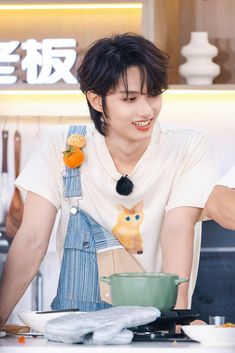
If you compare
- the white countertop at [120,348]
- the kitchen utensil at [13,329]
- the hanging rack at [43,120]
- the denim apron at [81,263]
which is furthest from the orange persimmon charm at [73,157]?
the hanging rack at [43,120]

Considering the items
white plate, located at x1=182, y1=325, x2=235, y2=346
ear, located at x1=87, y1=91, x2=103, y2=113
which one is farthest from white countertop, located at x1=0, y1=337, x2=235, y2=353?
ear, located at x1=87, y1=91, x2=103, y2=113

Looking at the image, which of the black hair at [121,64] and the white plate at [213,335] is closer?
the white plate at [213,335]

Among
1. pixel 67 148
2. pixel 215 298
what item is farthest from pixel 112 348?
pixel 215 298

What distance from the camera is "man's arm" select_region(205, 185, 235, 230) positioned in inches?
114

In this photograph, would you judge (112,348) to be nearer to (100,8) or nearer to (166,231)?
(166,231)

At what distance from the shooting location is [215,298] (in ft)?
13.6

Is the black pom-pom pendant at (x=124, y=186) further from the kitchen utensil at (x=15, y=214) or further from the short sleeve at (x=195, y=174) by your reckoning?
the kitchen utensil at (x=15, y=214)

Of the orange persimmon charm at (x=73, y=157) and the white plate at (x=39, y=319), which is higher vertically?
the orange persimmon charm at (x=73, y=157)

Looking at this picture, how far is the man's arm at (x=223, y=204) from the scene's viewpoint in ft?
9.52

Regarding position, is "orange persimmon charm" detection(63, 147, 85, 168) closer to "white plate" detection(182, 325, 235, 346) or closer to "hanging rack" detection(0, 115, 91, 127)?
"white plate" detection(182, 325, 235, 346)

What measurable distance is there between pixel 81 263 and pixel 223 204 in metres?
0.46

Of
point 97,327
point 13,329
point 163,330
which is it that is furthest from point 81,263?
point 97,327

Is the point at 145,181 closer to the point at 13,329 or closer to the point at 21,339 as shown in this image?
the point at 13,329

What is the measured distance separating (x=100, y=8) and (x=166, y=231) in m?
1.70
